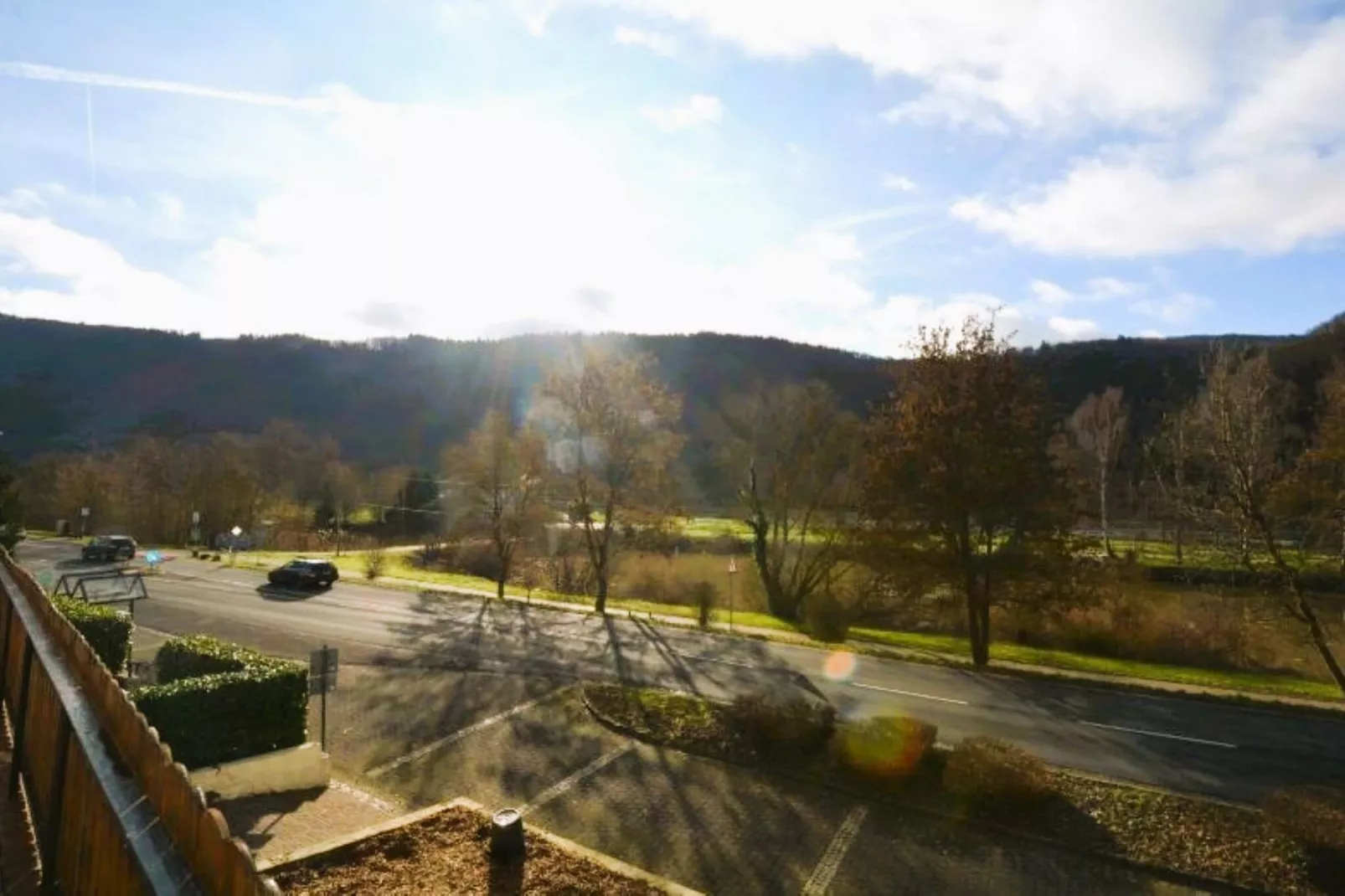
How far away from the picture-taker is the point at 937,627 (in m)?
36.3

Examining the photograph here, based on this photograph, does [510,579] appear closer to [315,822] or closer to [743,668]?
[743,668]

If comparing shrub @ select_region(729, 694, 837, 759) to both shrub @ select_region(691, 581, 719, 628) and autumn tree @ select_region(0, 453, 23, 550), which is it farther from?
autumn tree @ select_region(0, 453, 23, 550)

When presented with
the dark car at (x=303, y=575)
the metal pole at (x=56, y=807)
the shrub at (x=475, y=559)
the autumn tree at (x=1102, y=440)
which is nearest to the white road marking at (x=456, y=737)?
the metal pole at (x=56, y=807)

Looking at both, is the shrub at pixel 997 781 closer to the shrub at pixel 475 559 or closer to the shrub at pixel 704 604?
the shrub at pixel 704 604

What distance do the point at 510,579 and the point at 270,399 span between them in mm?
139579

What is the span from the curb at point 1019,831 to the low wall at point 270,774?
619 centimetres

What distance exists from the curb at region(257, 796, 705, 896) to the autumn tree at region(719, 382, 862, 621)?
2610 cm

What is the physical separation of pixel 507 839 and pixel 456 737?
7.37 meters

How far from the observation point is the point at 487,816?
10.9 m

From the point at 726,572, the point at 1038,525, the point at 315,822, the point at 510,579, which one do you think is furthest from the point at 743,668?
the point at 510,579

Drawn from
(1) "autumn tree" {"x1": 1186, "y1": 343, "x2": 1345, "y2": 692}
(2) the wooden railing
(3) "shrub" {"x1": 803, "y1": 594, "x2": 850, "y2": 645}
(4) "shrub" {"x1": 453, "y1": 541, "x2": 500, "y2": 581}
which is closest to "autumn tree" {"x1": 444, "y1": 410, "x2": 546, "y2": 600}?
(4) "shrub" {"x1": 453, "y1": 541, "x2": 500, "y2": 581}

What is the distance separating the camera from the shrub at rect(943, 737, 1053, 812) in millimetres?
12320

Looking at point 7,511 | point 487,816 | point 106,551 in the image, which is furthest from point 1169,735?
point 106,551

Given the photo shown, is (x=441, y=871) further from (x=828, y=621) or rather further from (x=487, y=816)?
(x=828, y=621)
